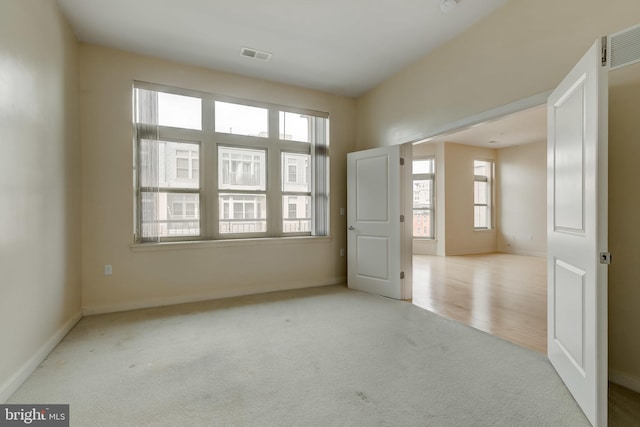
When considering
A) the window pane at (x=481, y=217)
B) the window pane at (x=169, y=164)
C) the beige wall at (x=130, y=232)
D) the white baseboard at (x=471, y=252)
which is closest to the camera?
the beige wall at (x=130, y=232)

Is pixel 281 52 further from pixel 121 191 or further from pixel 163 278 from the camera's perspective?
pixel 163 278

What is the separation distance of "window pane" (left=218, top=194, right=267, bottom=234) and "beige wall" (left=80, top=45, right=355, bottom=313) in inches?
10.1

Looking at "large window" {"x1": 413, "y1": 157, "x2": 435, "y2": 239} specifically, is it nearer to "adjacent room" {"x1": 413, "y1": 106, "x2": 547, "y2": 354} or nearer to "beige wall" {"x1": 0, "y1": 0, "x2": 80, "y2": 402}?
"adjacent room" {"x1": 413, "y1": 106, "x2": 547, "y2": 354}

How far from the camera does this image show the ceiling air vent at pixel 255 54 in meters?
3.53

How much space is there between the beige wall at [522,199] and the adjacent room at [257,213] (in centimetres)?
297

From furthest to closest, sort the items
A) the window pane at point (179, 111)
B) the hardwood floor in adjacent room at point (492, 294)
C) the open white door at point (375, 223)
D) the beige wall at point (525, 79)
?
1. the open white door at point (375, 223)
2. the window pane at point (179, 111)
3. the hardwood floor in adjacent room at point (492, 294)
4. the beige wall at point (525, 79)

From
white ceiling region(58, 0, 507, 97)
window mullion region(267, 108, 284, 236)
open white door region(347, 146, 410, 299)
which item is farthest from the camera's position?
window mullion region(267, 108, 284, 236)

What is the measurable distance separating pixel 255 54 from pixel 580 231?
360cm

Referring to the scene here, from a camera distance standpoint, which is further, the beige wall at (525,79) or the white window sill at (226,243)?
the white window sill at (226,243)

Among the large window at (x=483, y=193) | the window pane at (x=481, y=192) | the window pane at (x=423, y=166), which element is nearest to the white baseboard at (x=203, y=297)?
the window pane at (x=423, y=166)

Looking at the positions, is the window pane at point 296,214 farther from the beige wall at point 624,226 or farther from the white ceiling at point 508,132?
the beige wall at point 624,226

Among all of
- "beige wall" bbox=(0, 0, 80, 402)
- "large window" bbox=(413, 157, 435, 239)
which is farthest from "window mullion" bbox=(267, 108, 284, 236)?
"large window" bbox=(413, 157, 435, 239)

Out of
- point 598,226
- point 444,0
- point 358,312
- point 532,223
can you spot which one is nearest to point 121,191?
point 358,312

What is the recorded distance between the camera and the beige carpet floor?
1709mm
